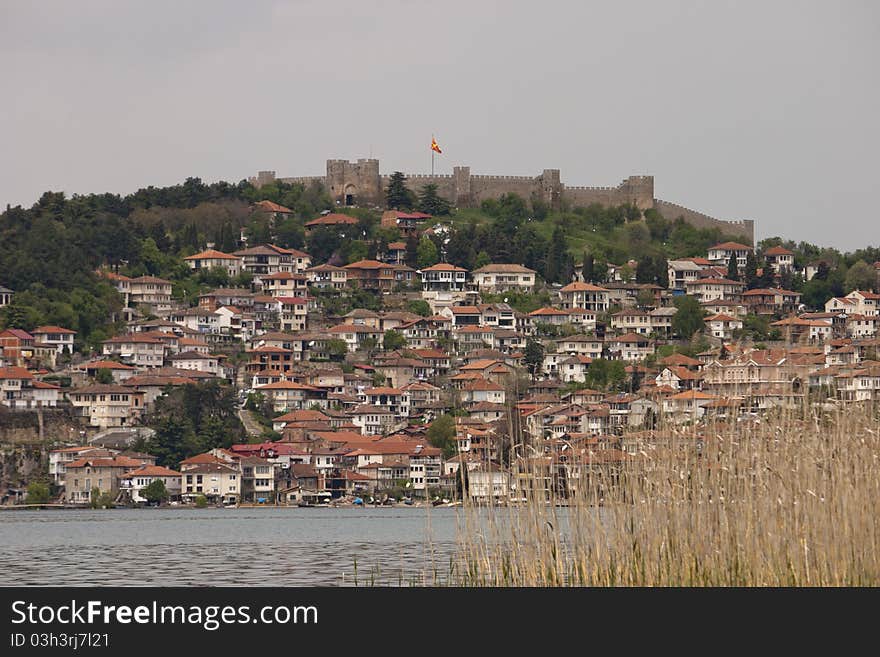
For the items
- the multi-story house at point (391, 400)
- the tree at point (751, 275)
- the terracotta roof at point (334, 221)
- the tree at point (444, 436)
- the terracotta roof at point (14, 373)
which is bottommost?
the tree at point (444, 436)

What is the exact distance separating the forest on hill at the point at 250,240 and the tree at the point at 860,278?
0.29 m

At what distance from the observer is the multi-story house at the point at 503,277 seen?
102750mm

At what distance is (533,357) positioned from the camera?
86125mm

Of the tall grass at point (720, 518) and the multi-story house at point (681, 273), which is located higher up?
the multi-story house at point (681, 273)

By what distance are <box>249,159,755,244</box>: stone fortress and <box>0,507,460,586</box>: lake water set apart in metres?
60.7

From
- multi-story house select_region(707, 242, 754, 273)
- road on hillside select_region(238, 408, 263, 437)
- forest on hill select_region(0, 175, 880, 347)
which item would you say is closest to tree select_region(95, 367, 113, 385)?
road on hillside select_region(238, 408, 263, 437)

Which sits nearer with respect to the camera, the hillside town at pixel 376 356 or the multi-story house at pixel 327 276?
the hillside town at pixel 376 356

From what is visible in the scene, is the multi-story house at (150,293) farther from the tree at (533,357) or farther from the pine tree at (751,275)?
the pine tree at (751,275)

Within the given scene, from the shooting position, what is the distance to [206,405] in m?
71.1

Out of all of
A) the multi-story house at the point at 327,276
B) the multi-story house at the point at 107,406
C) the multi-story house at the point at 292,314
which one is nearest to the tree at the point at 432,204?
the multi-story house at the point at 327,276

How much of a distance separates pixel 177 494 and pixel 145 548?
27732 mm

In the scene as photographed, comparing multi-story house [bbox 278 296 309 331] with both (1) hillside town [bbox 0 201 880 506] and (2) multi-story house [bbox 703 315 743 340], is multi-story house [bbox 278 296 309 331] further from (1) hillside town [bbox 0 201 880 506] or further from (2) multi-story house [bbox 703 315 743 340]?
(2) multi-story house [bbox 703 315 743 340]

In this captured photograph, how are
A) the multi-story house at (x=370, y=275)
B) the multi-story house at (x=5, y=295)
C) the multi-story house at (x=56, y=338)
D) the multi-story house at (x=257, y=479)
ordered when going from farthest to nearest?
the multi-story house at (x=370, y=275)
the multi-story house at (x=5, y=295)
the multi-story house at (x=56, y=338)
the multi-story house at (x=257, y=479)
